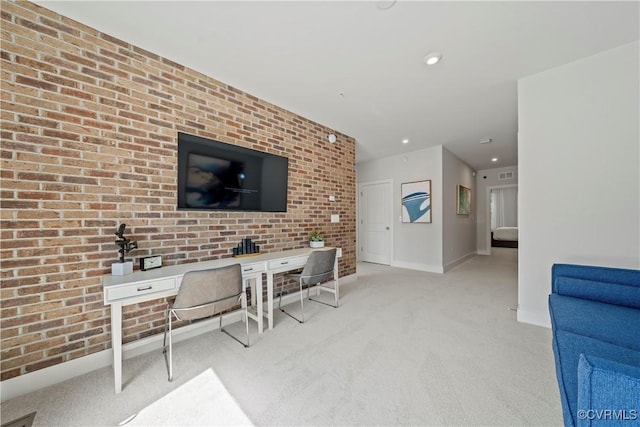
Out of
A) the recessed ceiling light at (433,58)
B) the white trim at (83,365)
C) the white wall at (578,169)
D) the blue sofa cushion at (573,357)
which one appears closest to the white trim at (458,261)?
the white wall at (578,169)

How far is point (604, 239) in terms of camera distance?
86.8 inches

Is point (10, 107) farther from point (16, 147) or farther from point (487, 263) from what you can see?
point (487, 263)

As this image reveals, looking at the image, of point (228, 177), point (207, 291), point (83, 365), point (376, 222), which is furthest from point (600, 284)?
point (376, 222)

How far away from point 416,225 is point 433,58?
3.69 m

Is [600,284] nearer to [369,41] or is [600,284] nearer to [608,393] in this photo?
[608,393]

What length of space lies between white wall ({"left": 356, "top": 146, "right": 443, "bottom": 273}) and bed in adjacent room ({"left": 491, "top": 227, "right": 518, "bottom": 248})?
5427mm

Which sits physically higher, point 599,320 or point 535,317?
point 599,320

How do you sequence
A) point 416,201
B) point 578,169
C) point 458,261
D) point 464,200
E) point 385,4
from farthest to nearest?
1. point 464,200
2. point 458,261
3. point 416,201
4. point 578,169
5. point 385,4

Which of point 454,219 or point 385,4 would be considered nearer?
point 385,4

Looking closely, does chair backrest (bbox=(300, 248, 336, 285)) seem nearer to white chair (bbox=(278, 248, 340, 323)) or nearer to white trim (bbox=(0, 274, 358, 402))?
white chair (bbox=(278, 248, 340, 323))

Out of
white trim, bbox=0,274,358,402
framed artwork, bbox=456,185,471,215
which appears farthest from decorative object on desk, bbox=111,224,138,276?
framed artwork, bbox=456,185,471,215

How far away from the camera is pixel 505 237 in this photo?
846cm

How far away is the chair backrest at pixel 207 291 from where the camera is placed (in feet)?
5.83

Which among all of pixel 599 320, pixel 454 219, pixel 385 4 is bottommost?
pixel 599 320
